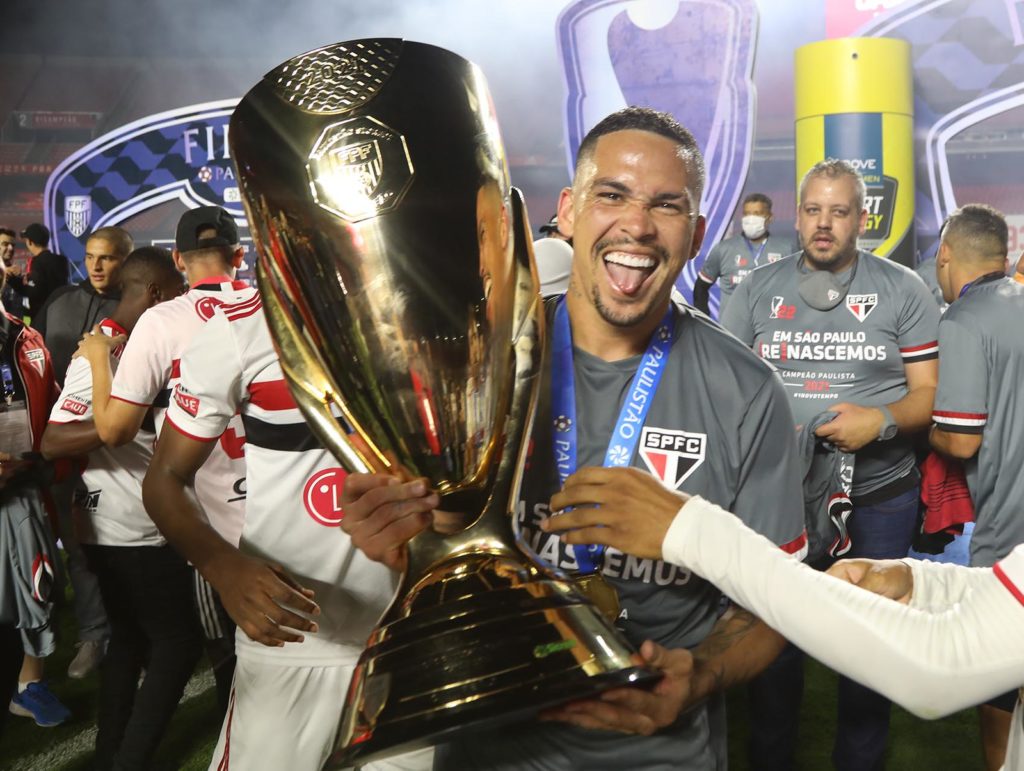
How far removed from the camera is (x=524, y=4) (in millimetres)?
7336

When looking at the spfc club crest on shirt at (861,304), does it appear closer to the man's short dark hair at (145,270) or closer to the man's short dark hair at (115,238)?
the man's short dark hair at (145,270)

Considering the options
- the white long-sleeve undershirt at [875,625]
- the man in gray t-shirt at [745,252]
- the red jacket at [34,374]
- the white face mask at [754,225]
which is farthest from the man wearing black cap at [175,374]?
the white face mask at [754,225]

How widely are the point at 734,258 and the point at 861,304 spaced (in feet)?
10.1

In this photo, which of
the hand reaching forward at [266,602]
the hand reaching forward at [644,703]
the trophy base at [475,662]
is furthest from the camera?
the hand reaching forward at [266,602]

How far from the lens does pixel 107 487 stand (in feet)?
8.81

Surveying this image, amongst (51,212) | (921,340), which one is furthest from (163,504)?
(51,212)

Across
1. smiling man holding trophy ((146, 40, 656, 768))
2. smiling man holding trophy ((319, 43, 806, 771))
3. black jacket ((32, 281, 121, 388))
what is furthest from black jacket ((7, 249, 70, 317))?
smiling man holding trophy ((146, 40, 656, 768))

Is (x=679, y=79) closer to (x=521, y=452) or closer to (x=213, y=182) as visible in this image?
(x=213, y=182)

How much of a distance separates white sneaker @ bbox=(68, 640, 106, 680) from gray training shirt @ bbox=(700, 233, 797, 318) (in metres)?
3.93

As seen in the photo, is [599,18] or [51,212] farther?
[51,212]

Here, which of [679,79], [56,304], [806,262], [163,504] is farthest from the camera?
[679,79]

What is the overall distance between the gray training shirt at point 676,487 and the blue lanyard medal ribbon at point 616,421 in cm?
1

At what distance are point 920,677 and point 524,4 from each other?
7.27 meters

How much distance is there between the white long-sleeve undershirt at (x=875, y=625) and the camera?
32.4 inches
